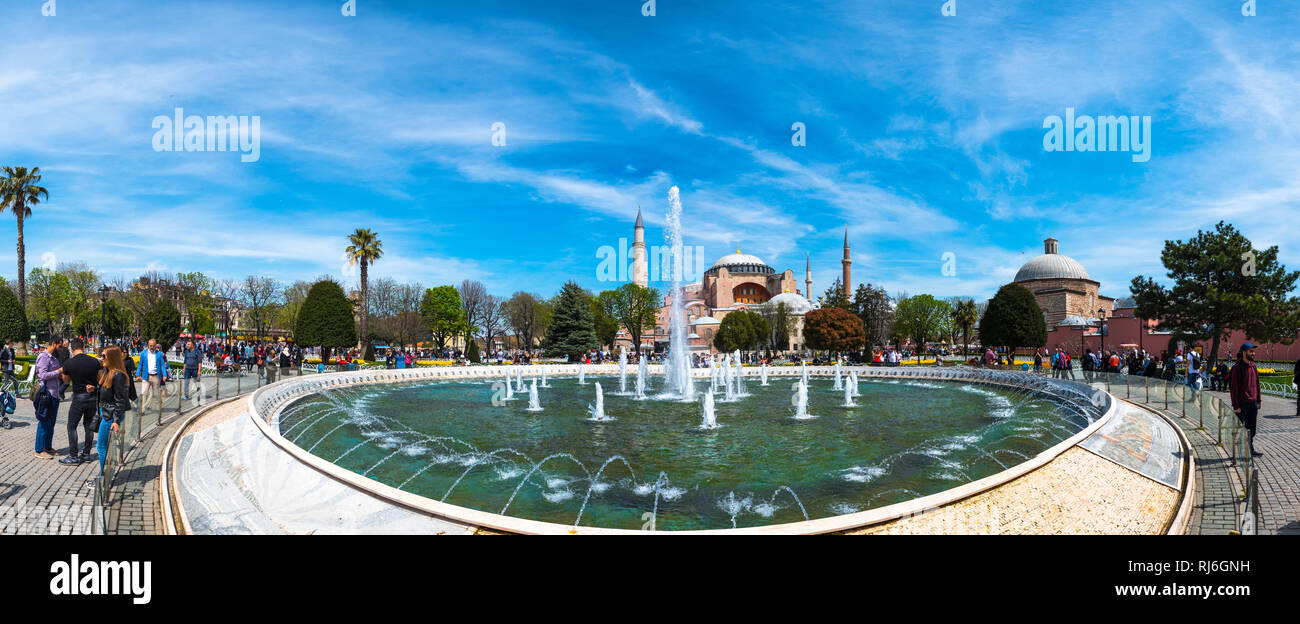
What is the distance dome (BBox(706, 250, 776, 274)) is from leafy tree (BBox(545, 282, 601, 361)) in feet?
150

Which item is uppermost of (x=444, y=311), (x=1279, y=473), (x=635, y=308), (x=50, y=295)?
(x=50, y=295)

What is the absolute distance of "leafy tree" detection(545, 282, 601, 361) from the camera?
142ft

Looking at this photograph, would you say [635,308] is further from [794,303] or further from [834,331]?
[834,331]

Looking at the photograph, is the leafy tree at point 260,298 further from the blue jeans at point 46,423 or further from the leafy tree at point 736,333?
the blue jeans at point 46,423

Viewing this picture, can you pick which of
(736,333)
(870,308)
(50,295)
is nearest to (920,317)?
(870,308)

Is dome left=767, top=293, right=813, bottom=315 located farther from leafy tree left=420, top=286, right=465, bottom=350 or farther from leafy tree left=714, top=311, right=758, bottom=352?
leafy tree left=420, top=286, right=465, bottom=350

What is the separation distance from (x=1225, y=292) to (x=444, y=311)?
4684 cm

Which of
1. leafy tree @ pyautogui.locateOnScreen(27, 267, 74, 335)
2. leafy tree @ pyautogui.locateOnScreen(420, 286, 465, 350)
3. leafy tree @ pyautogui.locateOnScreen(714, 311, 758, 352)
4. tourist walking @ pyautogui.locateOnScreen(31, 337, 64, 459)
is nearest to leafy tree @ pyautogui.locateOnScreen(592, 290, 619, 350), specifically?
leafy tree @ pyautogui.locateOnScreen(714, 311, 758, 352)

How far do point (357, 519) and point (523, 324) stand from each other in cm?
6295

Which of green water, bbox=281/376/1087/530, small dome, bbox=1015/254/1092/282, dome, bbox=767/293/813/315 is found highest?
small dome, bbox=1015/254/1092/282

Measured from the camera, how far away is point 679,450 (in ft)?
35.3
